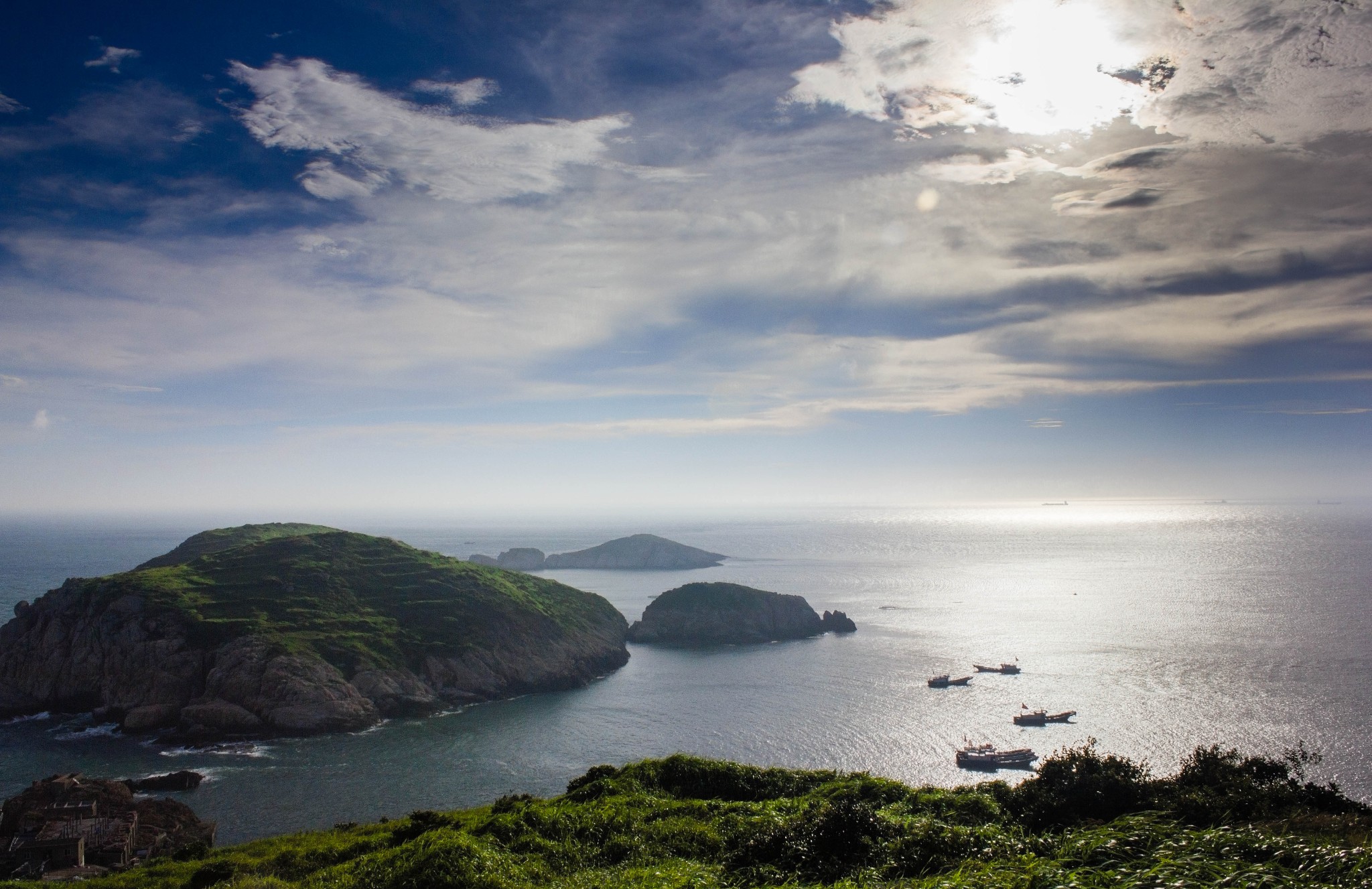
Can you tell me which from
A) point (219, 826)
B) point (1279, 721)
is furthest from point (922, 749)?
point (219, 826)

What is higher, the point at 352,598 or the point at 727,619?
the point at 352,598

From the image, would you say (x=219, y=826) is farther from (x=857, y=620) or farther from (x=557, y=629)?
(x=857, y=620)

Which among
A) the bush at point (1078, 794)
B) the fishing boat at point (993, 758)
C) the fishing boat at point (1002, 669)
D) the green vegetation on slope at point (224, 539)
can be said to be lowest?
Result: the fishing boat at point (1002, 669)

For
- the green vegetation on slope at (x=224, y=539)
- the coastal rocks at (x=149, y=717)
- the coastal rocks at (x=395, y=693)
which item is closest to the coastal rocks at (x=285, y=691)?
the coastal rocks at (x=395, y=693)

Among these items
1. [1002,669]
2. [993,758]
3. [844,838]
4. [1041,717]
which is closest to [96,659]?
[844,838]

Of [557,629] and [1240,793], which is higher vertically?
[1240,793]

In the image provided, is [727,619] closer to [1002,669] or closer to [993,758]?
[1002,669]

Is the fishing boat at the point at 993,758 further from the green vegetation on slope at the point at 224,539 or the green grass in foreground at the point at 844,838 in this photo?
the green vegetation on slope at the point at 224,539
